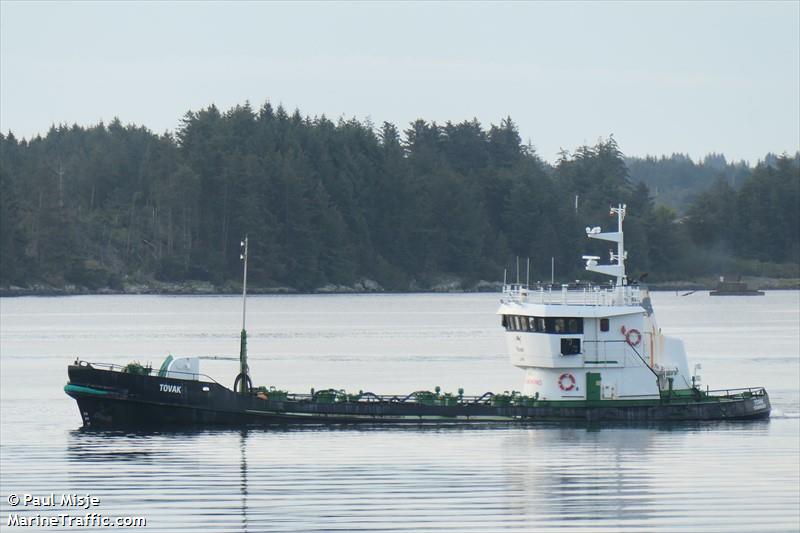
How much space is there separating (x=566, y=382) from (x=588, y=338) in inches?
78.1

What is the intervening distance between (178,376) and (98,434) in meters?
3.61

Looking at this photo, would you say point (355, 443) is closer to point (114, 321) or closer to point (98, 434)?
point (98, 434)

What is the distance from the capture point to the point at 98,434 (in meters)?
53.8

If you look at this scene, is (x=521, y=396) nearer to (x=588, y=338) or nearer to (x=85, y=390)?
(x=588, y=338)

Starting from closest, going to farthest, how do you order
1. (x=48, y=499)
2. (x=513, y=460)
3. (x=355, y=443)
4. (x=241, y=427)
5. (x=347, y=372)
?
(x=48, y=499) → (x=513, y=460) → (x=355, y=443) → (x=241, y=427) → (x=347, y=372)

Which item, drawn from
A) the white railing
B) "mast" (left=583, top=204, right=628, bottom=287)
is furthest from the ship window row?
"mast" (left=583, top=204, right=628, bottom=287)

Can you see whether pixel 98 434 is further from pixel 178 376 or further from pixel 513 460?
pixel 513 460

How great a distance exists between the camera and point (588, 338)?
5425cm

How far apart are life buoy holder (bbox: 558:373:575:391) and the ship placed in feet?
0.12

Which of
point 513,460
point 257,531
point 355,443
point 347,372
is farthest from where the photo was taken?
point 347,372

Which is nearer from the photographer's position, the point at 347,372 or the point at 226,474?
the point at 226,474

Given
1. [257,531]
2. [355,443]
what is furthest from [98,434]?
[257,531]

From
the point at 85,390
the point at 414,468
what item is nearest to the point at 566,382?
the point at 414,468

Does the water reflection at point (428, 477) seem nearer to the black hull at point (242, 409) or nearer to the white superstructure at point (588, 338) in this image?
the black hull at point (242, 409)
